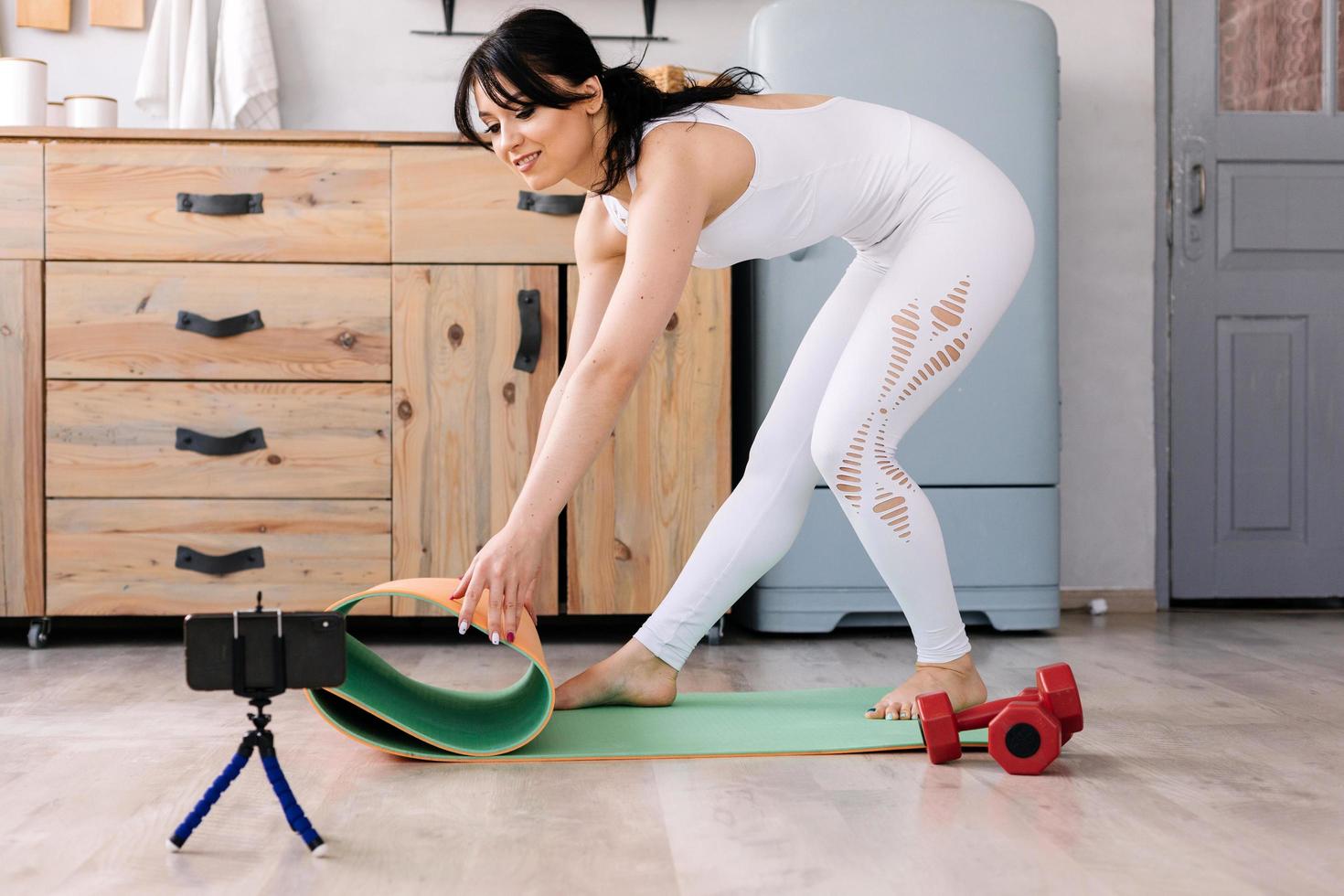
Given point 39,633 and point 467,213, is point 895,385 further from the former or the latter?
point 39,633

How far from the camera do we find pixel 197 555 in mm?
2264

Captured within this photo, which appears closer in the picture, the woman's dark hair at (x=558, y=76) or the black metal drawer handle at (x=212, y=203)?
the woman's dark hair at (x=558, y=76)

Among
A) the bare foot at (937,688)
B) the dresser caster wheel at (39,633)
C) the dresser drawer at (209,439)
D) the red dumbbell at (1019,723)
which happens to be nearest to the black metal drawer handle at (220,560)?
the dresser drawer at (209,439)

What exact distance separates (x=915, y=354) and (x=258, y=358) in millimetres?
1330

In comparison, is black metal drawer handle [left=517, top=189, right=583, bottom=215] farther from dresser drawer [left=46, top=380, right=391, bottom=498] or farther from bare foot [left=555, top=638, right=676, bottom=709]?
bare foot [left=555, top=638, right=676, bottom=709]

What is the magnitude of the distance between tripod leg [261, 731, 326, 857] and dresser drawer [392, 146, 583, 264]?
1414 millimetres

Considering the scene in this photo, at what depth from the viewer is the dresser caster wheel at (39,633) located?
2.26 m

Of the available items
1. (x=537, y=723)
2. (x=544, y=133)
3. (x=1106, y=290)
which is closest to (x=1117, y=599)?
(x=1106, y=290)

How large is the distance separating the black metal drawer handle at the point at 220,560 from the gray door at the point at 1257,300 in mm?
2099

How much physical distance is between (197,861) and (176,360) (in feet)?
4.74

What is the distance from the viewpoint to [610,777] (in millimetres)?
1294

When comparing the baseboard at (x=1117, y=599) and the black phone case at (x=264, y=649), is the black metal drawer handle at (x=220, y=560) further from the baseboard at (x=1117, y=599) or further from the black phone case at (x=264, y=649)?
the baseboard at (x=1117, y=599)

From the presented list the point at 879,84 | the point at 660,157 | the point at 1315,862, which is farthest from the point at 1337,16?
the point at 1315,862

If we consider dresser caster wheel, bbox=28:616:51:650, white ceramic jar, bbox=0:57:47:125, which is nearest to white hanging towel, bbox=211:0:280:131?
white ceramic jar, bbox=0:57:47:125
